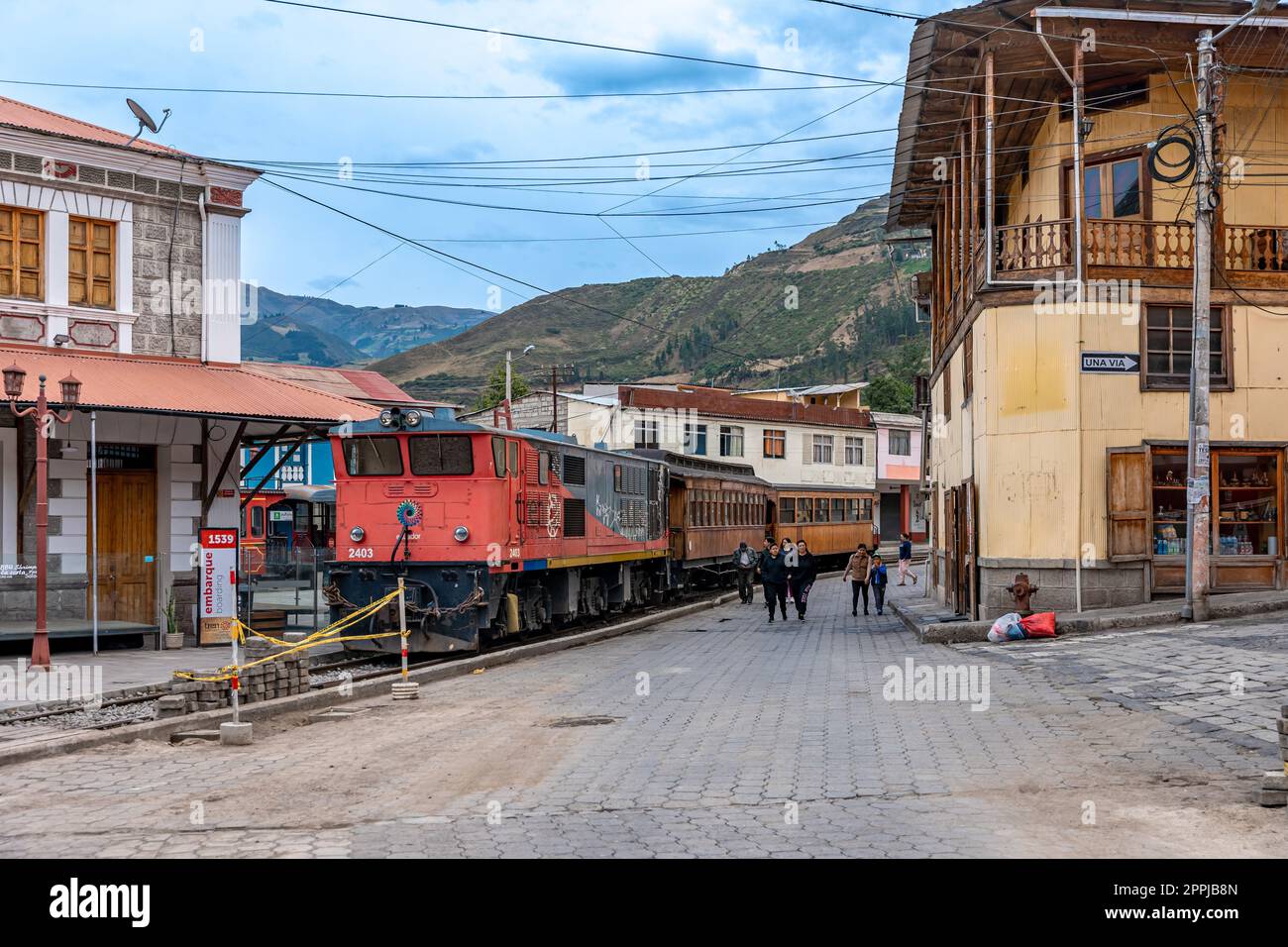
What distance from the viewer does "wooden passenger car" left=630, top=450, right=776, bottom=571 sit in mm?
31266

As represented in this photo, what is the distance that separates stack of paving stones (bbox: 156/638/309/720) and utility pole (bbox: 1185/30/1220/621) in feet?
40.0

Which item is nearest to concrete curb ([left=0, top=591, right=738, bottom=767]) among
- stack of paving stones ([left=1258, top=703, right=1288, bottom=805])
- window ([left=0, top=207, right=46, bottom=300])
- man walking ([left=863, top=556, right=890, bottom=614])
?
window ([left=0, top=207, right=46, bottom=300])

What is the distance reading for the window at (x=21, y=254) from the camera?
18203mm

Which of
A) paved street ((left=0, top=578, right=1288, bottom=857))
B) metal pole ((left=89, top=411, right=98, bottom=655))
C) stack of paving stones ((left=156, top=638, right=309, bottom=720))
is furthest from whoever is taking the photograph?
metal pole ((left=89, top=411, right=98, bottom=655))

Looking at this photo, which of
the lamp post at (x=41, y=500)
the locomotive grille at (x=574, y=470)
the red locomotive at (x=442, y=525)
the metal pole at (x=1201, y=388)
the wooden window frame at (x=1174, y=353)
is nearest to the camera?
the lamp post at (x=41, y=500)

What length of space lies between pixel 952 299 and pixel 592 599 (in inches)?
395

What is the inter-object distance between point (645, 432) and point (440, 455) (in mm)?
38260

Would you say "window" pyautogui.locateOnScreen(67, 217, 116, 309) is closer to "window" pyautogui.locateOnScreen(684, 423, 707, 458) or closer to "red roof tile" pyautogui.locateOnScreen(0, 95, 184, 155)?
"red roof tile" pyautogui.locateOnScreen(0, 95, 184, 155)

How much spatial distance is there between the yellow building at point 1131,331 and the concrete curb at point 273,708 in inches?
302

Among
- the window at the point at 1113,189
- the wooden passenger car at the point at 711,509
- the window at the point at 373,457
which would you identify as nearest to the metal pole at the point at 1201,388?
the window at the point at 1113,189

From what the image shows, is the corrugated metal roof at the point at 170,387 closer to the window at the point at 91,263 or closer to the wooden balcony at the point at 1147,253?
the window at the point at 91,263

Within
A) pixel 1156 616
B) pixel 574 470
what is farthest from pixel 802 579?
pixel 1156 616

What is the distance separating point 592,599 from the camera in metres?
24.3
